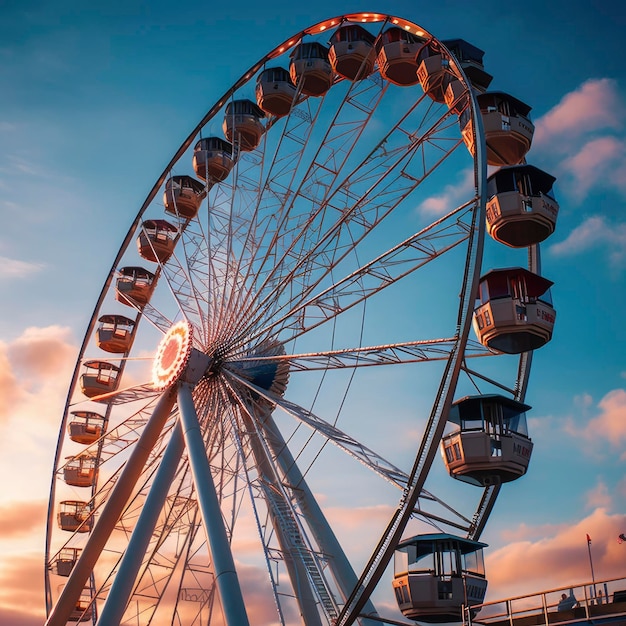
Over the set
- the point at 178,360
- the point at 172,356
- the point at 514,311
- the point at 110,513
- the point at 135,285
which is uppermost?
the point at 135,285

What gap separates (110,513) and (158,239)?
9.26 meters

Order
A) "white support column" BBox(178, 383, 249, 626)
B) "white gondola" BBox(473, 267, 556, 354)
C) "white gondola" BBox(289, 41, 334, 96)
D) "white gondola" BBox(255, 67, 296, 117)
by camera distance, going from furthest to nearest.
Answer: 1. "white gondola" BBox(255, 67, 296, 117)
2. "white gondola" BBox(289, 41, 334, 96)
3. "white gondola" BBox(473, 267, 556, 354)
4. "white support column" BBox(178, 383, 249, 626)

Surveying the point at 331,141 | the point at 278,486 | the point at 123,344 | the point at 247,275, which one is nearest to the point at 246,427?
the point at 278,486

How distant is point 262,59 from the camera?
2223 centimetres

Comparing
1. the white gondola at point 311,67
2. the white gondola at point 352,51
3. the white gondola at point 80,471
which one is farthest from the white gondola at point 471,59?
the white gondola at point 80,471

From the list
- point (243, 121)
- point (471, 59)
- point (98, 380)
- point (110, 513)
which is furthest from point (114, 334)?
point (471, 59)

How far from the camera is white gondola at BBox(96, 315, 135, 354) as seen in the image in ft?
84.6

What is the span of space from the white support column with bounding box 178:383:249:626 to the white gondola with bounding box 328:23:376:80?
27.3 ft

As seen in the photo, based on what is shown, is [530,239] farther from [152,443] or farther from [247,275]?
[152,443]

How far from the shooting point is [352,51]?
20.6 metres

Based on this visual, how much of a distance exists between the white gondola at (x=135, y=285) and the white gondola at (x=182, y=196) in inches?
87.1

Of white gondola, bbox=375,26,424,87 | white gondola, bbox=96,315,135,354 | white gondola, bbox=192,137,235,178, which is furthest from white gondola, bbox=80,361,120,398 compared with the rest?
white gondola, bbox=375,26,424,87

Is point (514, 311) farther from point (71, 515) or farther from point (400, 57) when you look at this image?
point (71, 515)

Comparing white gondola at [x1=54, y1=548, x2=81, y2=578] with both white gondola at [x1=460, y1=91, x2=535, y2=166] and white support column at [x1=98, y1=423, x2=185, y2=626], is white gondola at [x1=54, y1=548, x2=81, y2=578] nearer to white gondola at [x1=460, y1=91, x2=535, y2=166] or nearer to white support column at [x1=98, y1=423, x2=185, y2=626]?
white support column at [x1=98, y1=423, x2=185, y2=626]
